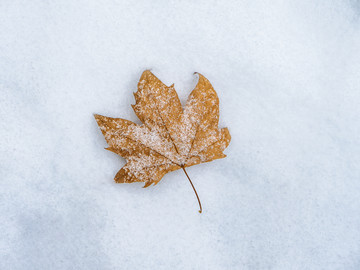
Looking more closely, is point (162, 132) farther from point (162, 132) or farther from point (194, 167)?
point (194, 167)

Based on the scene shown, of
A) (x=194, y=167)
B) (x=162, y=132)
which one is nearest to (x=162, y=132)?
(x=162, y=132)

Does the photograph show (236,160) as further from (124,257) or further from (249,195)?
(124,257)

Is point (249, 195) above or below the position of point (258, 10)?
below

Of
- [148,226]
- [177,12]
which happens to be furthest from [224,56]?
[148,226]
